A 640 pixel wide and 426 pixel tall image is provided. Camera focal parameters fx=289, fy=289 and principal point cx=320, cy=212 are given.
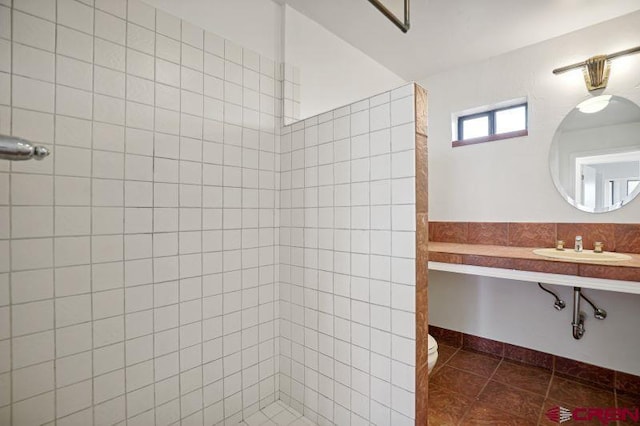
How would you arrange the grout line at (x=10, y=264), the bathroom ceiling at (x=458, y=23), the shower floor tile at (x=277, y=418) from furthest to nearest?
1. the bathroom ceiling at (x=458, y=23)
2. the shower floor tile at (x=277, y=418)
3. the grout line at (x=10, y=264)

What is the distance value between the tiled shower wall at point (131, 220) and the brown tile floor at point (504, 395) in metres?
1.09

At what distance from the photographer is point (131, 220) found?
1252 mm

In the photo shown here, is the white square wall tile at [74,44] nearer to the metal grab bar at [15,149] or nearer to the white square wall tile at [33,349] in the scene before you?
the metal grab bar at [15,149]

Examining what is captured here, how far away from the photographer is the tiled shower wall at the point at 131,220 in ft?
3.38

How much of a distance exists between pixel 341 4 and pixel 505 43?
1.26 meters

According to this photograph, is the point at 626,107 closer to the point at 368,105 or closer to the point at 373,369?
the point at 368,105

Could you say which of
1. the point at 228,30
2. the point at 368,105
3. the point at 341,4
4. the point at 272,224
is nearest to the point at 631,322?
the point at 368,105

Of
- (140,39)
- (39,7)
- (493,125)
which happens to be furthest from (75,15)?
(493,125)

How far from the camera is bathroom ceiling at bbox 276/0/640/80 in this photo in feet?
5.63

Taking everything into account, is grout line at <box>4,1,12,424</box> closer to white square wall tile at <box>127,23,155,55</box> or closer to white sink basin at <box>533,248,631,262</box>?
white square wall tile at <box>127,23,155,55</box>

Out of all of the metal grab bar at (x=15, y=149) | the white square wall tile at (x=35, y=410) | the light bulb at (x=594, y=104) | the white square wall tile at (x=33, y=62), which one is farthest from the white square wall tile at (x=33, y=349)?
the light bulb at (x=594, y=104)

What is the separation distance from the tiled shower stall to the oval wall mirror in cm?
153

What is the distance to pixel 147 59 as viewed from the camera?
1.29m

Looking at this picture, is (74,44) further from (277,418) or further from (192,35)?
(277,418)
